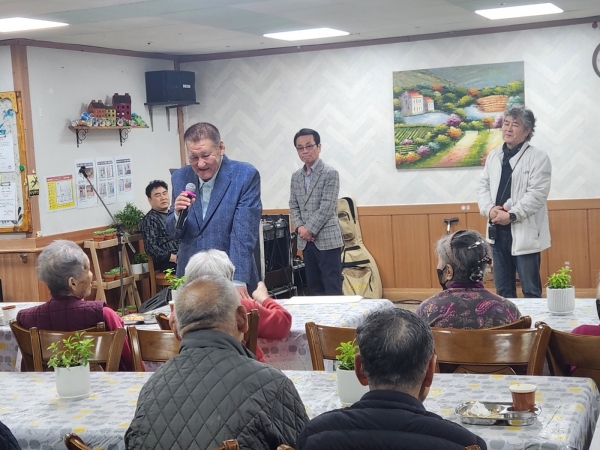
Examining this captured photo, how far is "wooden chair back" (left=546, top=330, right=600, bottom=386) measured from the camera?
2803mm

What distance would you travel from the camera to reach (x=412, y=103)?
28.1 ft

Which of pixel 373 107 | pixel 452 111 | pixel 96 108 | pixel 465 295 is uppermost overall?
pixel 96 108

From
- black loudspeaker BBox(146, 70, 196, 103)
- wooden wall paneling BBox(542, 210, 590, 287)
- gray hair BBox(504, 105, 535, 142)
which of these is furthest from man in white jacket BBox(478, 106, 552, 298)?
black loudspeaker BBox(146, 70, 196, 103)

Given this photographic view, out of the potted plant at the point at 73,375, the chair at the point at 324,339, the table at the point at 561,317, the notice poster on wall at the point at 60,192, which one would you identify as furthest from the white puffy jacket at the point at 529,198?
the notice poster on wall at the point at 60,192

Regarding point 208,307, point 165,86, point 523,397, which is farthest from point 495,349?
point 165,86

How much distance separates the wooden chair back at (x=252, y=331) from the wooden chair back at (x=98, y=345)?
472mm

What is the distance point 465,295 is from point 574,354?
0.56 meters

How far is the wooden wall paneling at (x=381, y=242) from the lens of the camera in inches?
346

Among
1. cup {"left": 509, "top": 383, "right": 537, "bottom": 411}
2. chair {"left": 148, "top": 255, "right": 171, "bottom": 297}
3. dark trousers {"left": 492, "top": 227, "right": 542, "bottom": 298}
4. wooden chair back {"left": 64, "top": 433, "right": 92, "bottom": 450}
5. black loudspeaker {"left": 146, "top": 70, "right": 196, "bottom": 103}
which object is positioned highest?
black loudspeaker {"left": 146, "top": 70, "right": 196, "bottom": 103}

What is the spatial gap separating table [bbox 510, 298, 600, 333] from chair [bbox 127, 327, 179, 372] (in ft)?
5.16

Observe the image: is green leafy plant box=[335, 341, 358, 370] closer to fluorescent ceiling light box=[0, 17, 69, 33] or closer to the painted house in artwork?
fluorescent ceiling light box=[0, 17, 69, 33]

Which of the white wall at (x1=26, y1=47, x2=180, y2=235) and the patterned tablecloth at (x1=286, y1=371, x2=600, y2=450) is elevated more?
the white wall at (x1=26, y1=47, x2=180, y2=235)

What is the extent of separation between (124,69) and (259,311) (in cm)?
556

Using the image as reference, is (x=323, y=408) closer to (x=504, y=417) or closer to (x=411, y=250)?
(x=504, y=417)
